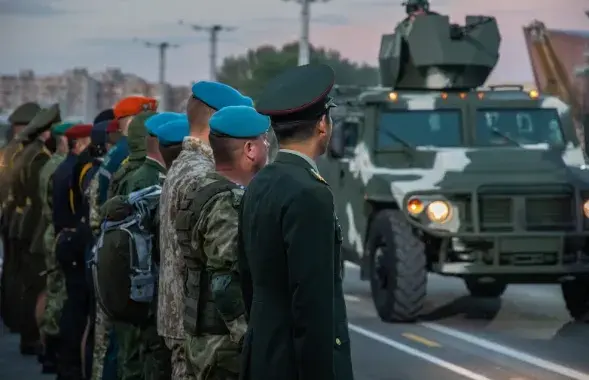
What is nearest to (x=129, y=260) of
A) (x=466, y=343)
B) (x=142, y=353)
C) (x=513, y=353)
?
(x=142, y=353)

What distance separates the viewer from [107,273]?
6695 millimetres

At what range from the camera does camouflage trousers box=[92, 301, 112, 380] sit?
26.2 feet

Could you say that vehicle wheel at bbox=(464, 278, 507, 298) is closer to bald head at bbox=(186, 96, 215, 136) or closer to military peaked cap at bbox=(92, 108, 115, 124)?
military peaked cap at bbox=(92, 108, 115, 124)

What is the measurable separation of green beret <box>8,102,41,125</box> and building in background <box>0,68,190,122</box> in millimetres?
72398

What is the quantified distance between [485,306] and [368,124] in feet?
7.18

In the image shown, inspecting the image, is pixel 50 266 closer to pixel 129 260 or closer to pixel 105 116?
pixel 105 116

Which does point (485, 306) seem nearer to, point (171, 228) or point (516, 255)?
point (516, 255)

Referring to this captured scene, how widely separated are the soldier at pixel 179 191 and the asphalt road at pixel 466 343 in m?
4.27

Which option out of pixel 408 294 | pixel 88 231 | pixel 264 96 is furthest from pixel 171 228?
pixel 408 294

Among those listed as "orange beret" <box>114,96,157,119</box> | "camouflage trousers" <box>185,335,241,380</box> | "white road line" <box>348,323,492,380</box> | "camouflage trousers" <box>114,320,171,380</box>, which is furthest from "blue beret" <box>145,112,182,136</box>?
"white road line" <box>348,323,492,380</box>

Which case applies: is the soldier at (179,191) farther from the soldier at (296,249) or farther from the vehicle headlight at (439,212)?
the vehicle headlight at (439,212)

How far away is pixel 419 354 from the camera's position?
11344mm

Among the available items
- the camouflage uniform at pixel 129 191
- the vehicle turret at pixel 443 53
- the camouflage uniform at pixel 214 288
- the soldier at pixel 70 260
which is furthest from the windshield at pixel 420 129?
the camouflage uniform at pixel 214 288

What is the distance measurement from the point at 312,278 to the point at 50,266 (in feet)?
21.3
